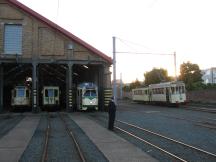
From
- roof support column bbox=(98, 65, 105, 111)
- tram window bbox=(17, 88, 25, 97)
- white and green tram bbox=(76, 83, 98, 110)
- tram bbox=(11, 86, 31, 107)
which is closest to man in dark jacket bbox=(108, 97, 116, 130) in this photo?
white and green tram bbox=(76, 83, 98, 110)

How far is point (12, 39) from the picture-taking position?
3512cm

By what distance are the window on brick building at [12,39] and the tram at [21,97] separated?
4.59 meters

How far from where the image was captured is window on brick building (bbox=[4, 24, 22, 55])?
34875mm

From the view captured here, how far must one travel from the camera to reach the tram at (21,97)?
37406mm

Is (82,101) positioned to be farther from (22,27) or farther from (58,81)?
(58,81)

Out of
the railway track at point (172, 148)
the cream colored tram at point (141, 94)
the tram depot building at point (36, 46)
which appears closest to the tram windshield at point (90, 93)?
the tram depot building at point (36, 46)

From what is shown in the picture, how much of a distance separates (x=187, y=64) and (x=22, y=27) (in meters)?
42.4

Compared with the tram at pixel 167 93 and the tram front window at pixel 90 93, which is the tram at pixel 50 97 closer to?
the tram front window at pixel 90 93

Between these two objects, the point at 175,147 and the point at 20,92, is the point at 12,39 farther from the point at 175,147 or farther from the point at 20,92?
the point at 175,147

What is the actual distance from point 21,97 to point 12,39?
6354mm

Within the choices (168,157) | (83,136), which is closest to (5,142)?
(83,136)

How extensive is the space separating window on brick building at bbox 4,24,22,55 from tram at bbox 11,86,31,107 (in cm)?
459

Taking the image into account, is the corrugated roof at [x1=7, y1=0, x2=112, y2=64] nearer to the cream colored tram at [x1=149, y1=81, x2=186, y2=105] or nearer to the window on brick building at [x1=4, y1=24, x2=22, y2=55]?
the window on brick building at [x1=4, y1=24, x2=22, y2=55]

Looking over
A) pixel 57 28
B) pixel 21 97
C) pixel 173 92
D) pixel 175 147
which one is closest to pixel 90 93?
pixel 57 28
